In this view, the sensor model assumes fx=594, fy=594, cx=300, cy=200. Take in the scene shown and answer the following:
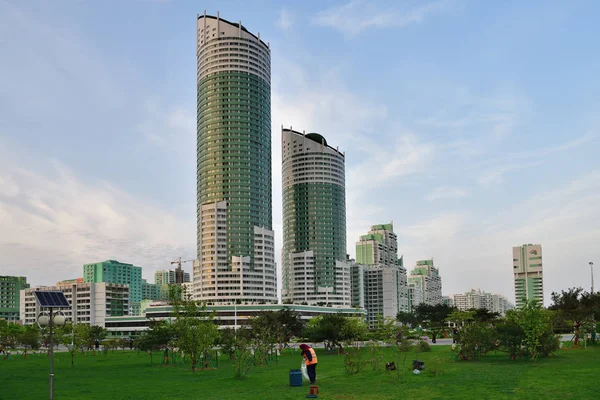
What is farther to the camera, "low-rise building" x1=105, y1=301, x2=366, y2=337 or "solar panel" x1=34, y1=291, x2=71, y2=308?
"low-rise building" x1=105, y1=301, x2=366, y2=337

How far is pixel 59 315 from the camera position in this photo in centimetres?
2659

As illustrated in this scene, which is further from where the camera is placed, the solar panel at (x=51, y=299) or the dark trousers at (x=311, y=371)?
the dark trousers at (x=311, y=371)

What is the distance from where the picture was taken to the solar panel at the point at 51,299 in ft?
90.8

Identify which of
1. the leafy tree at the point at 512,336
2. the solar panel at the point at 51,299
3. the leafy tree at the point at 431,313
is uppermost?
the solar panel at the point at 51,299

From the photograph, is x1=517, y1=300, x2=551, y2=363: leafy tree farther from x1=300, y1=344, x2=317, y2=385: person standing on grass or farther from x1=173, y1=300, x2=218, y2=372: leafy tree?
x1=173, y1=300, x2=218, y2=372: leafy tree

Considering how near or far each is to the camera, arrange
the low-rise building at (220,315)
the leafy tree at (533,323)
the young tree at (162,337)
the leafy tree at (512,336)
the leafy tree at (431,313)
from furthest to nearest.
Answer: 1. the leafy tree at (431,313)
2. the low-rise building at (220,315)
3. the young tree at (162,337)
4. the leafy tree at (512,336)
5. the leafy tree at (533,323)

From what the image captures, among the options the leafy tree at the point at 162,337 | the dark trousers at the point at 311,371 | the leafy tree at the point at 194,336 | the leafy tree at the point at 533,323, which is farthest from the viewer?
the leafy tree at the point at 162,337

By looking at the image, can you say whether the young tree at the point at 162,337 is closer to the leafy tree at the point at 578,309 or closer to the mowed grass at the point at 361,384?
the mowed grass at the point at 361,384

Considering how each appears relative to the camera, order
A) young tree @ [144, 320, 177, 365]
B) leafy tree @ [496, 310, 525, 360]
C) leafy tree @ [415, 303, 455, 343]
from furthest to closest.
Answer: leafy tree @ [415, 303, 455, 343]
young tree @ [144, 320, 177, 365]
leafy tree @ [496, 310, 525, 360]

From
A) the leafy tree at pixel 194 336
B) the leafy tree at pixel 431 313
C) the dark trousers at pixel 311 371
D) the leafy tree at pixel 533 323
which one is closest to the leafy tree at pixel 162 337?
the leafy tree at pixel 194 336

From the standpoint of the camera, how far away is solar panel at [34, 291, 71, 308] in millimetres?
27672

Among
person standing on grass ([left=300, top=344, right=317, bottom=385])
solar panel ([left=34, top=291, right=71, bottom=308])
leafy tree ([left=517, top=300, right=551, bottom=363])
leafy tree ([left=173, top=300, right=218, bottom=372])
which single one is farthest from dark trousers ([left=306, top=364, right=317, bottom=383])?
leafy tree ([left=517, top=300, right=551, bottom=363])

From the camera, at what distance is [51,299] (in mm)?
28281

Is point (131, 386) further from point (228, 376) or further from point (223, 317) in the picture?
point (223, 317)
